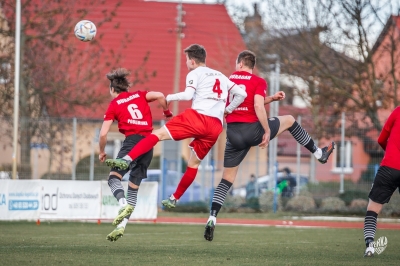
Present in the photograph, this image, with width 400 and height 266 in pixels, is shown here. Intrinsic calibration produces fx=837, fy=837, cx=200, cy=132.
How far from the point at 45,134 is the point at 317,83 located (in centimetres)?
1041

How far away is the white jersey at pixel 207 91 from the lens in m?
11.3

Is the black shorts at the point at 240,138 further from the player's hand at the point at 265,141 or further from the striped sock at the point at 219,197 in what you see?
the striped sock at the point at 219,197

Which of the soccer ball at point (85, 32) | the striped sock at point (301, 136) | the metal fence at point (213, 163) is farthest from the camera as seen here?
the metal fence at point (213, 163)

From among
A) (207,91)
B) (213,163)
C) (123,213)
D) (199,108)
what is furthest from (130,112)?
(213,163)

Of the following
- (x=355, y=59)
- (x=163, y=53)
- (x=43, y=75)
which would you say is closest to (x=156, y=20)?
(x=163, y=53)

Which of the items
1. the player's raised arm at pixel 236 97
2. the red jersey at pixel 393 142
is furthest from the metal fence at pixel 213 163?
the red jersey at pixel 393 142

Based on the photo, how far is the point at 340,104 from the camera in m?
30.9

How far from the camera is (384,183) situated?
10.7 metres

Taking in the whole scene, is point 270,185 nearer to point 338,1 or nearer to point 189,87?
point 338,1

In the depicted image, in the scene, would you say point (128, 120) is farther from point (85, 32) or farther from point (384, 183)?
point (384, 183)

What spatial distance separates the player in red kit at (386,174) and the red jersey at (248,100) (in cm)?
188

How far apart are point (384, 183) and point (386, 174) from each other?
0.42 ft

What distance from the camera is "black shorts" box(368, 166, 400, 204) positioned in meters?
10.6

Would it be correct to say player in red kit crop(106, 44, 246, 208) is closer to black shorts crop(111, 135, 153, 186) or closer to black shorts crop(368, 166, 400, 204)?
black shorts crop(111, 135, 153, 186)
